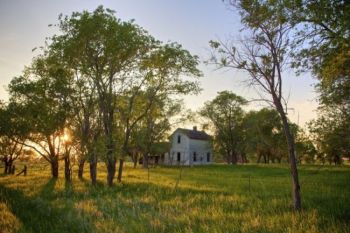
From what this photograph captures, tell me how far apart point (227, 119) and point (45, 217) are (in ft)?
185

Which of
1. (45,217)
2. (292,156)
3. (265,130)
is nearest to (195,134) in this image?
(265,130)

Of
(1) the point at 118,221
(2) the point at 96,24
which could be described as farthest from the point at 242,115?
(1) the point at 118,221

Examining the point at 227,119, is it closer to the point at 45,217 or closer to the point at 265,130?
the point at 265,130

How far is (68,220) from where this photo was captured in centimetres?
1120

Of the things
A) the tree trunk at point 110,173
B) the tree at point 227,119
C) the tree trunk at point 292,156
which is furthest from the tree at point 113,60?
the tree at point 227,119

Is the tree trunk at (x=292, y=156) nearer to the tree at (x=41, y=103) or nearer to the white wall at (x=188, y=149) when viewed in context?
the tree at (x=41, y=103)

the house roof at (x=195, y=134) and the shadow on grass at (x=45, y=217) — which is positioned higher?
the house roof at (x=195, y=134)

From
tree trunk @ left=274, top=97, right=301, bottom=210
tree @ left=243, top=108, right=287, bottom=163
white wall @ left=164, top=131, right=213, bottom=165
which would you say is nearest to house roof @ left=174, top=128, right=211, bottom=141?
white wall @ left=164, top=131, right=213, bottom=165

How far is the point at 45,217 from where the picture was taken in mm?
12211

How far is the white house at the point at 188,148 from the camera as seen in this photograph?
68062 mm

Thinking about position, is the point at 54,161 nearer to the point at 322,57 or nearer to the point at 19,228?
the point at 19,228

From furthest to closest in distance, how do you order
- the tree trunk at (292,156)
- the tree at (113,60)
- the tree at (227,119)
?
the tree at (227,119)
the tree at (113,60)
the tree trunk at (292,156)

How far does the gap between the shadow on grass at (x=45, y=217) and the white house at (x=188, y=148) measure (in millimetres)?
51932

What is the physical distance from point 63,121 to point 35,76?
21.2ft
